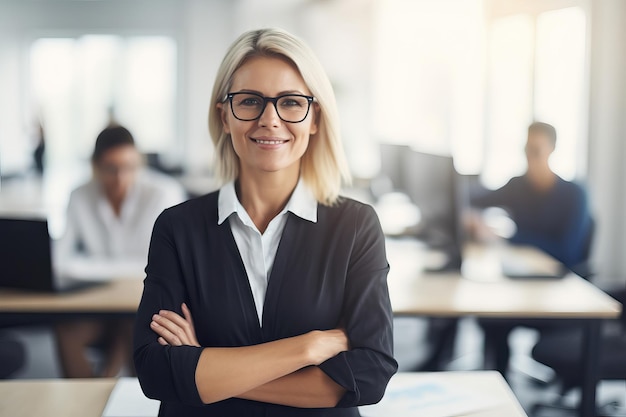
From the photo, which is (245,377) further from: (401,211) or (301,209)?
(401,211)

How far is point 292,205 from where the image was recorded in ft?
5.39

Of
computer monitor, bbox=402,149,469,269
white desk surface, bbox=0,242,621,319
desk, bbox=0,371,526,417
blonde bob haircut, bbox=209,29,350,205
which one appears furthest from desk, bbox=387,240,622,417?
blonde bob haircut, bbox=209,29,350,205

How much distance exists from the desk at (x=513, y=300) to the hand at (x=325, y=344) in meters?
1.11

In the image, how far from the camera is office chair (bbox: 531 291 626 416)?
2797mm

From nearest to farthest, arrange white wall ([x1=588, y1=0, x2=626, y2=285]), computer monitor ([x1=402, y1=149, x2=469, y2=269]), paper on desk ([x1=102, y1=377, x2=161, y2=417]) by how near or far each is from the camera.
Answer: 1. paper on desk ([x1=102, y1=377, x2=161, y2=417])
2. computer monitor ([x1=402, y1=149, x2=469, y2=269])
3. white wall ([x1=588, y1=0, x2=626, y2=285])

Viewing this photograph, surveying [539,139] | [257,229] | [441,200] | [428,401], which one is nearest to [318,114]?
[257,229]

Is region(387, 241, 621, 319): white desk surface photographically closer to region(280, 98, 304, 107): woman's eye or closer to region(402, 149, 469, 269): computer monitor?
region(402, 149, 469, 269): computer monitor

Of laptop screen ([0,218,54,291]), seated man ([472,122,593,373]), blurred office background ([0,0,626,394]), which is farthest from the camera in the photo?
blurred office background ([0,0,626,394])

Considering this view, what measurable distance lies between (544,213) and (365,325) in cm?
270

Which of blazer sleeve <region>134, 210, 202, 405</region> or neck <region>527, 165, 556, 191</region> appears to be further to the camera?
neck <region>527, 165, 556, 191</region>

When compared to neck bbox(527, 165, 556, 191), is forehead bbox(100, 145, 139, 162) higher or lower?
higher

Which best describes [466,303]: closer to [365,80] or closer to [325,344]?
[325,344]

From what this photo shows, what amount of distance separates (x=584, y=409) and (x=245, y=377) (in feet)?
5.40

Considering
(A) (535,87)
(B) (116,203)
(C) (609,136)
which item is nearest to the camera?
(B) (116,203)
